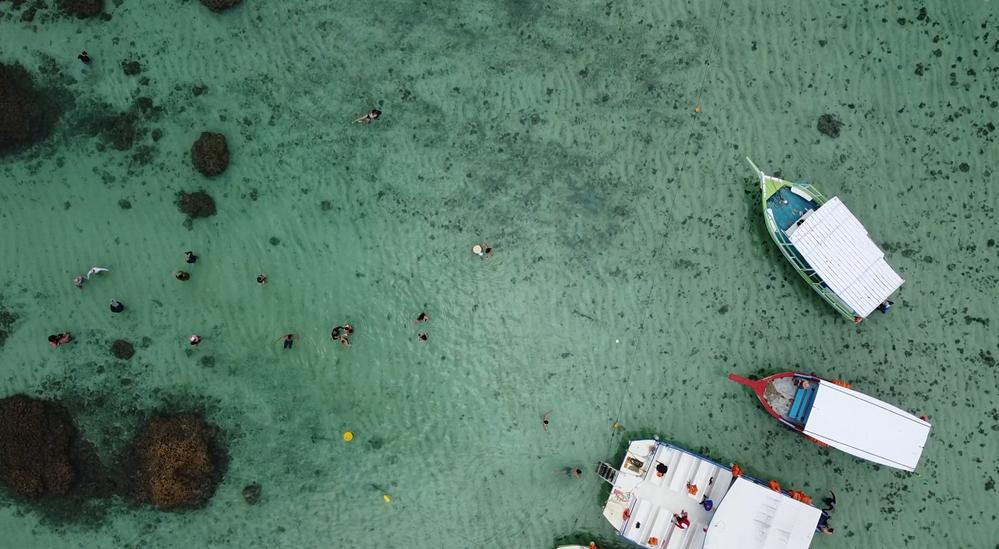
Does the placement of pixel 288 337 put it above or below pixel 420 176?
below

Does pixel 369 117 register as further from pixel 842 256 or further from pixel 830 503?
pixel 830 503

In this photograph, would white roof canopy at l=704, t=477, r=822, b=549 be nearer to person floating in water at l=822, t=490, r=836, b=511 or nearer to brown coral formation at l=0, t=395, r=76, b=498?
person floating in water at l=822, t=490, r=836, b=511

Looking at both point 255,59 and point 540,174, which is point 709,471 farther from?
point 255,59

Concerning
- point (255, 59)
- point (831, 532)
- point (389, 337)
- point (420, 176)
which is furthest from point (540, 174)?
point (831, 532)

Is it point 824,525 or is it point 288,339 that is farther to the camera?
point 288,339

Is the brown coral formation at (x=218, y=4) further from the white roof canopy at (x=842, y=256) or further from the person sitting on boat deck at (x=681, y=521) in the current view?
the person sitting on boat deck at (x=681, y=521)

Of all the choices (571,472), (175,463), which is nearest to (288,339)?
(175,463)

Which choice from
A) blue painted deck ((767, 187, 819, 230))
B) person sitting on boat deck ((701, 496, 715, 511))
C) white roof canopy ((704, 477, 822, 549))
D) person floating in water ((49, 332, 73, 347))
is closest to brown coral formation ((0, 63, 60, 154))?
person floating in water ((49, 332, 73, 347))
